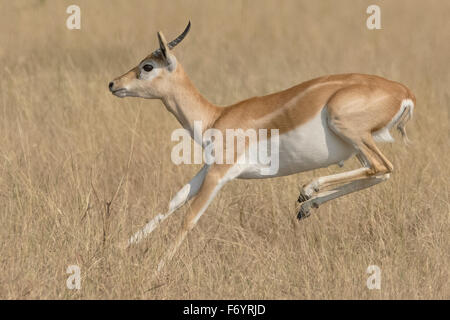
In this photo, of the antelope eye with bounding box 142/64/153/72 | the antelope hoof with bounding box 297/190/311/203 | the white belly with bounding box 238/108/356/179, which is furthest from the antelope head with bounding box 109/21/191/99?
the antelope hoof with bounding box 297/190/311/203

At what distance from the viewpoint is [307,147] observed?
6266 millimetres

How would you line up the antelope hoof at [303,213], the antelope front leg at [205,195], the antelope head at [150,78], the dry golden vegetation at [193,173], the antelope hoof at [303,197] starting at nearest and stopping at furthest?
the dry golden vegetation at [193,173] → the antelope front leg at [205,195] → the antelope hoof at [303,197] → the antelope hoof at [303,213] → the antelope head at [150,78]

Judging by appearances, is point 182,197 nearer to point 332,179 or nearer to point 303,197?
point 303,197

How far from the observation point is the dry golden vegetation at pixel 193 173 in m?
5.77

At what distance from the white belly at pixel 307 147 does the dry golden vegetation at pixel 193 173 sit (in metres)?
0.55

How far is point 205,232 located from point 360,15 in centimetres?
880

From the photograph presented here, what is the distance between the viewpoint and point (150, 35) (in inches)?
526

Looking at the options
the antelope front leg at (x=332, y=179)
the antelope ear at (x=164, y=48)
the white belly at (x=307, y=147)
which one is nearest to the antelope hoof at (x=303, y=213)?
the antelope front leg at (x=332, y=179)

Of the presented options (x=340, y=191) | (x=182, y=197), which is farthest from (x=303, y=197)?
(x=182, y=197)

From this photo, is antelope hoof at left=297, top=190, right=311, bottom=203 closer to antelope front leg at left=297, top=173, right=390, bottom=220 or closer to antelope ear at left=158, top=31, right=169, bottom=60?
antelope front leg at left=297, top=173, right=390, bottom=220

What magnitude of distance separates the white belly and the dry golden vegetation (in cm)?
55

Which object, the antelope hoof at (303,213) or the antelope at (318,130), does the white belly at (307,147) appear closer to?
the antelope at (318,130)

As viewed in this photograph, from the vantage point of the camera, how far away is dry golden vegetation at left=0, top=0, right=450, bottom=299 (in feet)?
18.9

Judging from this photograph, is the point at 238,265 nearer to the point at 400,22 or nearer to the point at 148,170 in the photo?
the point at 148,170
